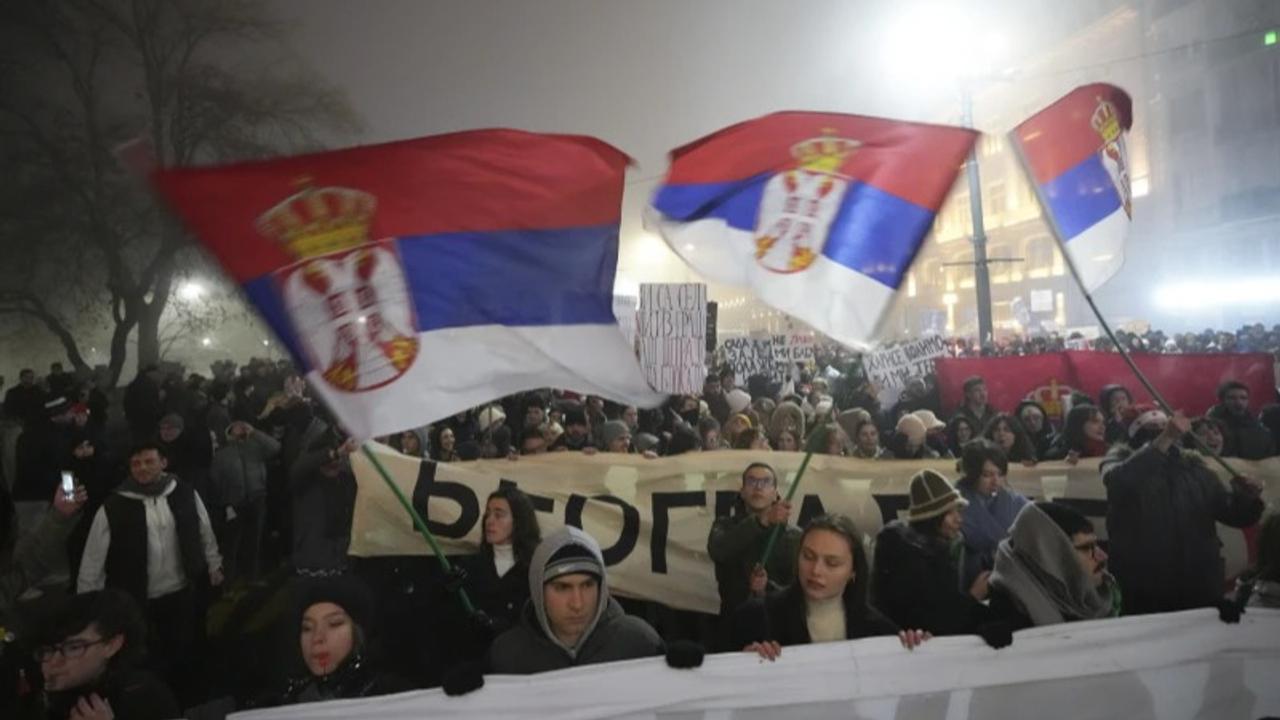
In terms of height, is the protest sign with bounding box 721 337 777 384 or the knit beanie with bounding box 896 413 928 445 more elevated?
the protest sign with bounding box 721 337 777 384

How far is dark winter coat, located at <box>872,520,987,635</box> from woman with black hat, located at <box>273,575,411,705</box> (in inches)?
80.2

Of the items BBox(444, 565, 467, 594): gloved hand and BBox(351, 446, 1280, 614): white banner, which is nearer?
BBox(444, 565, 467, 594): gloved hand

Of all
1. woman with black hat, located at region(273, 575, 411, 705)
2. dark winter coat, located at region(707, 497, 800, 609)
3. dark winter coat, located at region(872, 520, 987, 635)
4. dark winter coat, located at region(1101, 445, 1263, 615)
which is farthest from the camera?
dark winter coat, located at region(1101, 445, 1263, 615)

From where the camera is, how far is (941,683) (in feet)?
8.82

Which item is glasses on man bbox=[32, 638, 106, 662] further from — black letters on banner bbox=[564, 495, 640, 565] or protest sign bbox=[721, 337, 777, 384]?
protest sign bbox=[721, 337, 777, 384]

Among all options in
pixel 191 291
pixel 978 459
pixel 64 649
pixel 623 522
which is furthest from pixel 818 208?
pixel 191 291

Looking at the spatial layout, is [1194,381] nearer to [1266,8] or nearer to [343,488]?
[343,488]

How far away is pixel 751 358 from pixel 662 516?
6.32 metres

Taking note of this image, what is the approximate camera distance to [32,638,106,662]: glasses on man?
2.81m

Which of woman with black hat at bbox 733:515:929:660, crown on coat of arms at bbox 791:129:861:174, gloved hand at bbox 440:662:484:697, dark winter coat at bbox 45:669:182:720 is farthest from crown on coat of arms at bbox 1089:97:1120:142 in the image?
dark winter coat at bbox 45:669:182:720

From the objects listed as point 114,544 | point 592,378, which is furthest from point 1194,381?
point 114,544

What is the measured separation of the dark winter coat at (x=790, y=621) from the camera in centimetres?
297

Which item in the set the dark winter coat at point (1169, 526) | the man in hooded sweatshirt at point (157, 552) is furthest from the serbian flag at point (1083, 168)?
the man in hooded sweatshirt at point (157, 552)

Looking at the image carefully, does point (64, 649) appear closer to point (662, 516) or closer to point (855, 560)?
point (855, 560)
